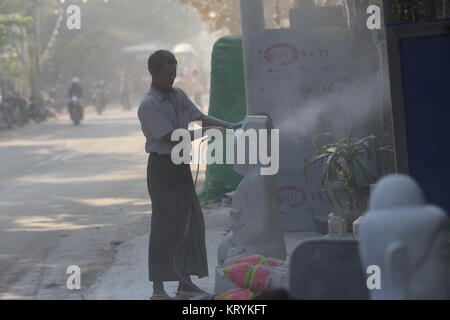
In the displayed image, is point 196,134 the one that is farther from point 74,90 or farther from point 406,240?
point 74,90

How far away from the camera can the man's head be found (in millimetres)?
7473

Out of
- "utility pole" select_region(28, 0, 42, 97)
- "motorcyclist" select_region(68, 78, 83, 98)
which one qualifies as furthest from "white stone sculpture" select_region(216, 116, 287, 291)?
"utility pole" select_region(28, 0, 42, 97)

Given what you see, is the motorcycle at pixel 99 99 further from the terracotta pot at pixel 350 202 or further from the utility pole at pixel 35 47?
the terracotta pot at pixel 350 202

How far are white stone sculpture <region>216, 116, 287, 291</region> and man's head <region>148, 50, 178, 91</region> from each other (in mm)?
668

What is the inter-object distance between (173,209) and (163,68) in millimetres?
1055

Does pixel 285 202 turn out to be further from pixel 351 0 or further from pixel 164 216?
pixel 164 216

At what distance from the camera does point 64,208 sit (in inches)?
545

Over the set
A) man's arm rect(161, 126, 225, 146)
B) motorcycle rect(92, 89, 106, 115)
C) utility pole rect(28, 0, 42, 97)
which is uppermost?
utility pole rect(28, 0, 42, 97)

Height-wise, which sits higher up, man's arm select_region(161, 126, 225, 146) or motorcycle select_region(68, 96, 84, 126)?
motorcycle select_region(68, 96, 84, 126)

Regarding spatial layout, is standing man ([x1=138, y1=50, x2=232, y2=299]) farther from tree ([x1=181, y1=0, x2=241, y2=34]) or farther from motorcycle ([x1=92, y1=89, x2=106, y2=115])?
motorcycle ([x1=92, y1=89, x2=106, y2=115])

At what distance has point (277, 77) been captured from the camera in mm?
10617

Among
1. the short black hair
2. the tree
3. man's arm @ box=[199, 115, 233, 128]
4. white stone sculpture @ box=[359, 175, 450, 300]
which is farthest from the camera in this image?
the tree
